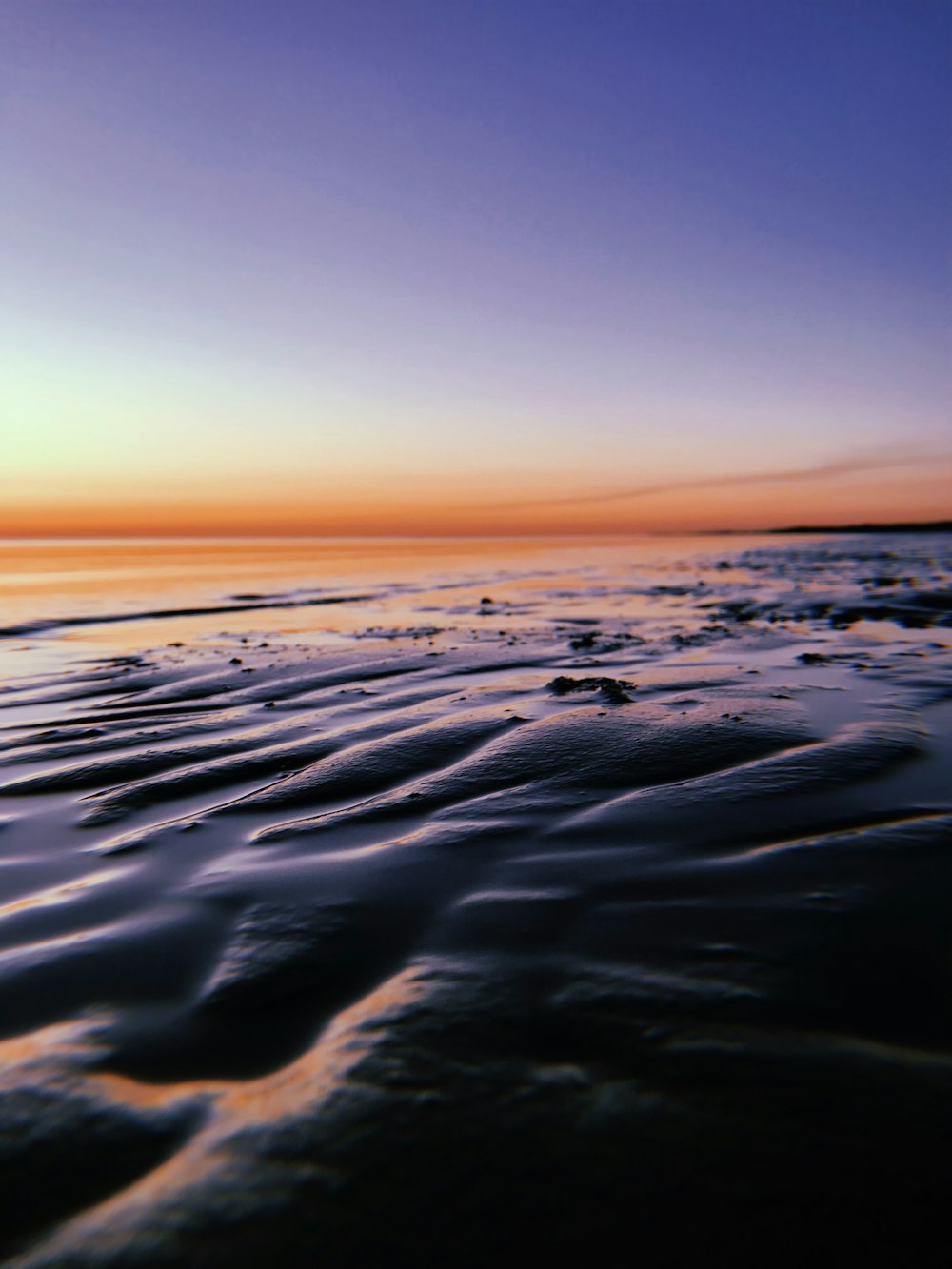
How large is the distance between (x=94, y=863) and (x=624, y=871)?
192cm

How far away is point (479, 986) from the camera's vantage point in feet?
5.78

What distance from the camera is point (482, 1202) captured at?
1.17 metres

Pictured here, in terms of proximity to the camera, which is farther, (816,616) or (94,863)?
(816,616)

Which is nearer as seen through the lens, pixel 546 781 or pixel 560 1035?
pixel 560 1035

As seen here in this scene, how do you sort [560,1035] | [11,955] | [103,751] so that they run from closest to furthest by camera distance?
[560,1035] → [11,955] → [103,751]

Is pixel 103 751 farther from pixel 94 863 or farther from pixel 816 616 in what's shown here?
pixel 816 616

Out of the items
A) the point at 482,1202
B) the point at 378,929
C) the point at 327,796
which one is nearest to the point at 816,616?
the point at 327,796

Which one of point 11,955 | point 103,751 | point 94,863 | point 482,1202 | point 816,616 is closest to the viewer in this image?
point 482,1202

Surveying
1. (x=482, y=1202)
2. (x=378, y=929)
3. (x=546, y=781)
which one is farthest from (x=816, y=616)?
(x=482, y=1202)

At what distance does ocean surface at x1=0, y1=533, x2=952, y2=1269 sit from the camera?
3.80ft

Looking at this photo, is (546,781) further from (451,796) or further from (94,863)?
(94,863)

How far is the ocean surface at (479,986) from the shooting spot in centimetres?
116

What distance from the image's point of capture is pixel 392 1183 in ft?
3.96

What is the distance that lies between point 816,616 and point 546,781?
789cm
